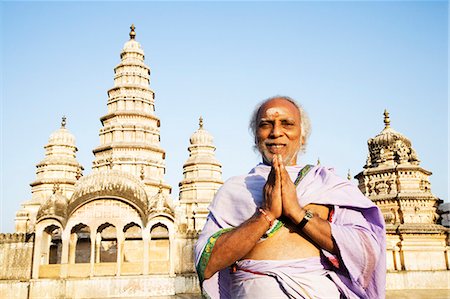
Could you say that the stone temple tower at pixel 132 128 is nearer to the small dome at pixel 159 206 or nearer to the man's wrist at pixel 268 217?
the small dome at pixel 159 206

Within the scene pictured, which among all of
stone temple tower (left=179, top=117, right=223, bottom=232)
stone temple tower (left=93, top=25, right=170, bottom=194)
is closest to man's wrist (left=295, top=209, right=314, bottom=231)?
stone temple tower (left=93, top=25, right=170, bottom=194)

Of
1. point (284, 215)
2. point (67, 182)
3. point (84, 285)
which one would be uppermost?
point (67, 182)

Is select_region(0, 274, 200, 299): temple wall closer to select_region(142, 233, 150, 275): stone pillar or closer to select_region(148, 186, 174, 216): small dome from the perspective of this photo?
select_region(142, 233, 150, 275): stone pillar

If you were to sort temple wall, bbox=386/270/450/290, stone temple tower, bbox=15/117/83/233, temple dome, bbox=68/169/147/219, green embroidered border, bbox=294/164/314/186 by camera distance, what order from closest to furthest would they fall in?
green embroidered border, bbox=294/164/314/186
temple dome, bbox=68/169/147/219
temple wall, bbox=386/270/450/290
stone temple tower, bbox=15/117/83/233

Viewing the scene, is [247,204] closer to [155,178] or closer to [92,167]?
[155,178]

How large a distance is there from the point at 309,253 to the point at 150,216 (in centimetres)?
1557

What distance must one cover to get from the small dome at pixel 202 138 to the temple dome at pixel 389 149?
12949 millimetres

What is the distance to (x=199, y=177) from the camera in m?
31.9

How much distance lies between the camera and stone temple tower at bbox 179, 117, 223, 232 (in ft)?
99.3

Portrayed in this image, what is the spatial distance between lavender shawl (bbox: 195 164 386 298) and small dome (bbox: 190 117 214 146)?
32379mm

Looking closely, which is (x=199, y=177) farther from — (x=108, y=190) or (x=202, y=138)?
(x=108, y=190)

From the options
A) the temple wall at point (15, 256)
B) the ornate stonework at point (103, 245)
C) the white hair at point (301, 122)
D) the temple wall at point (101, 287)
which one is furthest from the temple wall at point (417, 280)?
the white hair at point (301, 122)

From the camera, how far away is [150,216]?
17.1 metres

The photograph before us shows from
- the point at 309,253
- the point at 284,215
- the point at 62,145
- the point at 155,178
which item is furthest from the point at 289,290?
the point at 62,145
